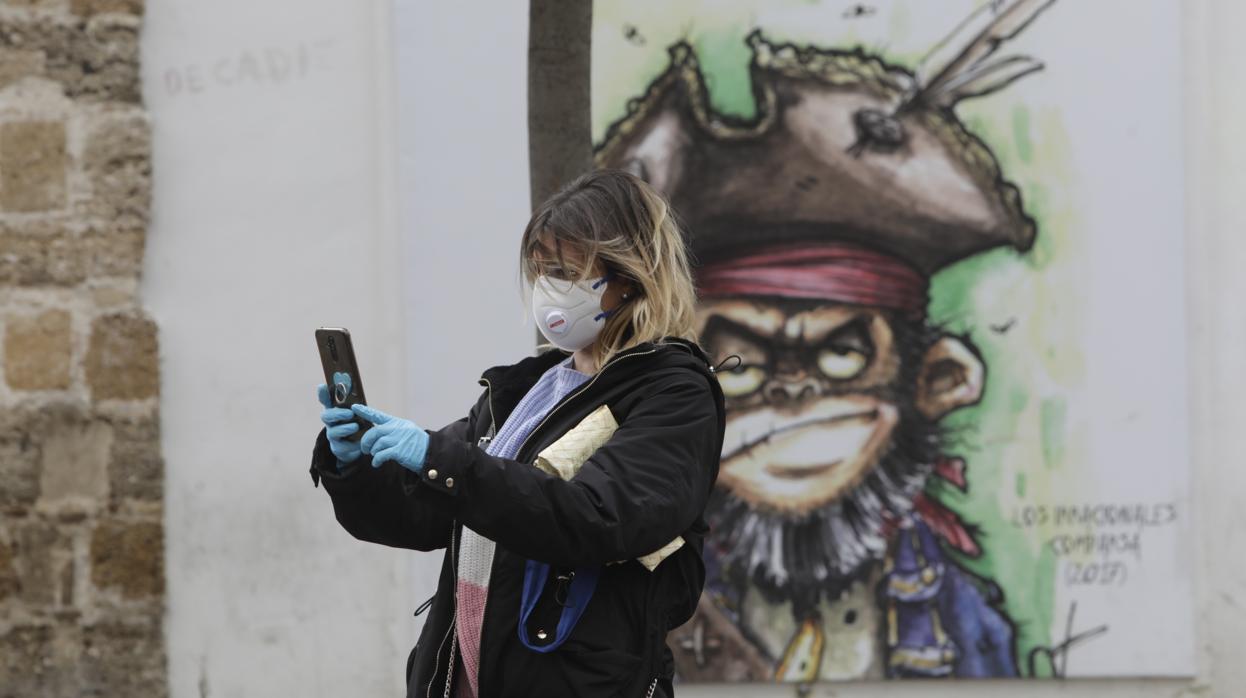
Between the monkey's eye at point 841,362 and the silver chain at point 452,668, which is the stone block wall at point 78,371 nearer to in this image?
the monkey's eye at point 841,362

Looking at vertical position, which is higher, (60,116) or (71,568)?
(60,116)

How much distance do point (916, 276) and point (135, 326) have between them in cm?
297

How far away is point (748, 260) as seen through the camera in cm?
570

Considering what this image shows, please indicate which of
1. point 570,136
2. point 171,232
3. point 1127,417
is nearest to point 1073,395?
point 1127,417

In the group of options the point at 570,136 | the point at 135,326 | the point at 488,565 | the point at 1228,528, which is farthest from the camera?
the point at 135,326

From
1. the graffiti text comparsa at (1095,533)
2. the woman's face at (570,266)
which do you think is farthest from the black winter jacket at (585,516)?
the graffiti text comparsa at (1095,533)

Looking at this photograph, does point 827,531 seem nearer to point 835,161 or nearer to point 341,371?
point 835,161

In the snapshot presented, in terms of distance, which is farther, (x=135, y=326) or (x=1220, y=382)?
(x=135, y=326)

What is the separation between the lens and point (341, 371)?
2.43m

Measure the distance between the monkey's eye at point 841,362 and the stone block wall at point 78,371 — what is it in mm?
2549

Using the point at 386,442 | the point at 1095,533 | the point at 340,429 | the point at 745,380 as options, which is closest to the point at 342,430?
the point at 340,429

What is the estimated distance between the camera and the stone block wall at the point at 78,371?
5973mm

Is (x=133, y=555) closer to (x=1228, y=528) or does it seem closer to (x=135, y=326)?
(x=135, y=326)

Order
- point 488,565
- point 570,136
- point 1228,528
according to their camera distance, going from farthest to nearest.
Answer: point 1228,528 → point 570,136 → point 488,565
